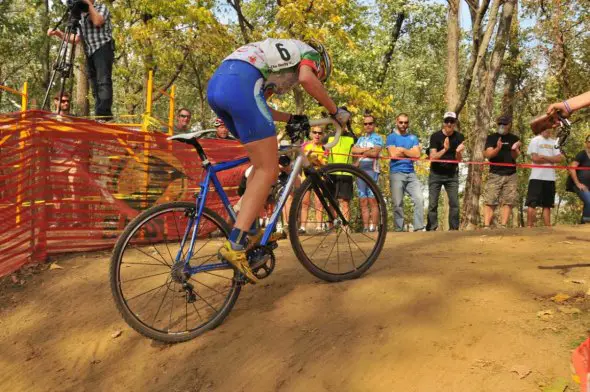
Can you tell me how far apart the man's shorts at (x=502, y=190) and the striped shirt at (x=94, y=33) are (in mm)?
6680

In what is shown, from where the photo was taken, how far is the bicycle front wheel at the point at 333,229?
3.97 m

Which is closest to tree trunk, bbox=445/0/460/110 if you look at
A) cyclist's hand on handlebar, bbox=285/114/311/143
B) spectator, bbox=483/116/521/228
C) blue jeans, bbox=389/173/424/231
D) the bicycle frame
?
spectator, bbox=483/116/521/228

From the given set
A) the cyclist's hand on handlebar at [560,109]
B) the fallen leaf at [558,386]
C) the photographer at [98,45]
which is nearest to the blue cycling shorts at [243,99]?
the cyclist's hand on handlebar at [560,109]

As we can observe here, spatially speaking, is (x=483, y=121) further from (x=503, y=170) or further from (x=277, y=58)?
(x=277, y=58)

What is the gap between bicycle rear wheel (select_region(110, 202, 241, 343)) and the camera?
10.8 feet

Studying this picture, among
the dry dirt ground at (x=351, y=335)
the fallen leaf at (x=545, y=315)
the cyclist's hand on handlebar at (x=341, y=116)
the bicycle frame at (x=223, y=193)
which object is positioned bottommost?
the dry dirt ground at (x=351, y=335)

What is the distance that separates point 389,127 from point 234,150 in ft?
85.5

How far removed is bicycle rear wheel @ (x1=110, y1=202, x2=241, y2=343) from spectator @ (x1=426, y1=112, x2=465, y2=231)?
5.53 metres

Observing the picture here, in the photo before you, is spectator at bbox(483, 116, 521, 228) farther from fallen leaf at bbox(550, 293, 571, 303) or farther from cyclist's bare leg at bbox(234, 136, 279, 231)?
cyclist's bare leg at bbox(234, 136, 279, 231)

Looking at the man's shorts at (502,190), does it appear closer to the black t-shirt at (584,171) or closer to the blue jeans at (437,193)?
the blue jeans at (437,193)

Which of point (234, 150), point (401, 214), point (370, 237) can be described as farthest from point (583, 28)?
point (370, 237)

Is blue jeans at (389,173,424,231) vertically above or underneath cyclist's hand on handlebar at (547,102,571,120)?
underneath

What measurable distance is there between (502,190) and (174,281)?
687cm

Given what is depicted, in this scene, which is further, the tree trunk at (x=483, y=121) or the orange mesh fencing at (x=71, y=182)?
the tree trunk at (x=483, y=121)
